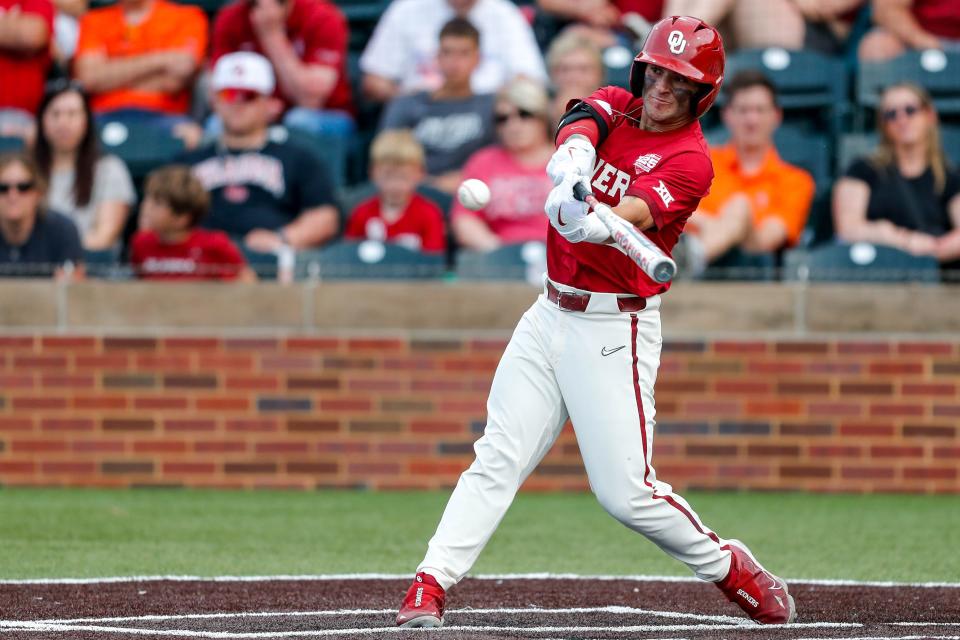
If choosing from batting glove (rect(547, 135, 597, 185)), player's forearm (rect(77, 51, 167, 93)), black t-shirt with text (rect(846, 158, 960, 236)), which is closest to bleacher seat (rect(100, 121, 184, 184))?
player's forearm (rect(77, 51, 167, 93))

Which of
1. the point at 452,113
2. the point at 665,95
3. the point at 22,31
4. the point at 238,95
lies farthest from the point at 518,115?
the point at 665,95

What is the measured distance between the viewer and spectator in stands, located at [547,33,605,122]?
31.5ft

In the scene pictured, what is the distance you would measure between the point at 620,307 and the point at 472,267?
3.92 metres

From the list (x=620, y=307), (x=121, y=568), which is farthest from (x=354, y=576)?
(x=620, y=307)

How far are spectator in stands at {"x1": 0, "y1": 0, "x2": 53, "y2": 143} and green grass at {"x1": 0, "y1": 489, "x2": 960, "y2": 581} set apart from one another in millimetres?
3056

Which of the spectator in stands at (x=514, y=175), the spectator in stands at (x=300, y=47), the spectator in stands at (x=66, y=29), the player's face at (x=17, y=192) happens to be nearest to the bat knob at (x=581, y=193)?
the spectator in stands at (x=514, y=175)

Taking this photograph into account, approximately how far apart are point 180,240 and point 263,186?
3.32 ft

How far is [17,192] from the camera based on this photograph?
874 cm

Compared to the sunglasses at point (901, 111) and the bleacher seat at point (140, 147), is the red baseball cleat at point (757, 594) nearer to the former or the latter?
the sunglasses at point (901, 111)

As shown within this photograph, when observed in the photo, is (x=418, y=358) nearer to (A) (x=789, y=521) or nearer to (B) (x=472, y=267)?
(B) (x=472, y=267)

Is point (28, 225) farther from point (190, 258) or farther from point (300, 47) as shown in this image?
point (300, 47)

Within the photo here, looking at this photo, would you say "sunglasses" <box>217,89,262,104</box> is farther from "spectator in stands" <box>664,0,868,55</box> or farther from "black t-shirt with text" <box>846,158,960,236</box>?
"black t-shirt with text" <box>846,158,960,236</box>

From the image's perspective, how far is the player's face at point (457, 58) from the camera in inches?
400

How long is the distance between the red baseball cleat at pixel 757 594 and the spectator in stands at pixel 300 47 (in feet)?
20.0
